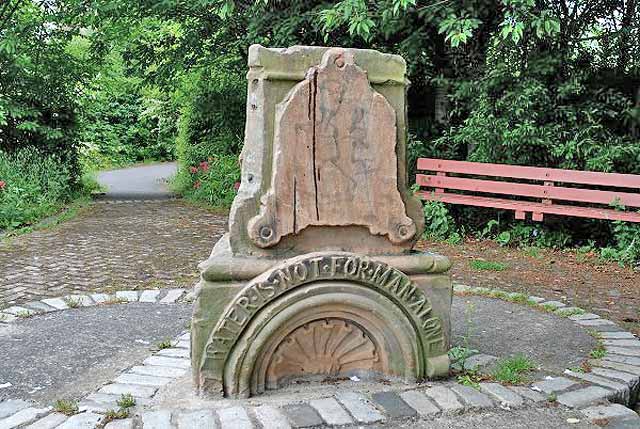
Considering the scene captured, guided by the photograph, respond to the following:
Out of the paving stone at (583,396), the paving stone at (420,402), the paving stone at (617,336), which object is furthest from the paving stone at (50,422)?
the paving stone at (617,336)

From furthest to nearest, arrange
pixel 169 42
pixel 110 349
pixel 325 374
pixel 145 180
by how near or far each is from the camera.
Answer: pixel 145 180
pixel 169 42
pixel 110 349
pixel 325 374

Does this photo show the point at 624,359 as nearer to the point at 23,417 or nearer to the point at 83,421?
the point at 83,421

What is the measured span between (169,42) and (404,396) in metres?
11.3

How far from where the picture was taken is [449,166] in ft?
29.7

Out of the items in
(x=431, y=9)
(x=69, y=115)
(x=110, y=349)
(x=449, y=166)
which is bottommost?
(x=110, y=349)

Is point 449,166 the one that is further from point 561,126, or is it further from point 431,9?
point 431,9

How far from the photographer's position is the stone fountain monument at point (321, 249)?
3227mm

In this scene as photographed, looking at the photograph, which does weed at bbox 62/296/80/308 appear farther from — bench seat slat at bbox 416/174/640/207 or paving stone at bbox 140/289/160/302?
bench seat slat at bbox 416/174/640/207

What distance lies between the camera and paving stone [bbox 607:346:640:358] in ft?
13.6

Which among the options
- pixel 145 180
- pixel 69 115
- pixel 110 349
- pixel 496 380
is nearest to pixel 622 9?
pixel 496 380

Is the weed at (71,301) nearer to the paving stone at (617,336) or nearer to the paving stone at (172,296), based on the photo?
the paving stone at (172,296)

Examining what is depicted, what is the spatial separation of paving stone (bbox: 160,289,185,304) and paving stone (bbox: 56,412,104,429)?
2.42m

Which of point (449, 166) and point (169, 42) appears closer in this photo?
point (449, 166)

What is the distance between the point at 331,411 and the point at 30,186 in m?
9.67
